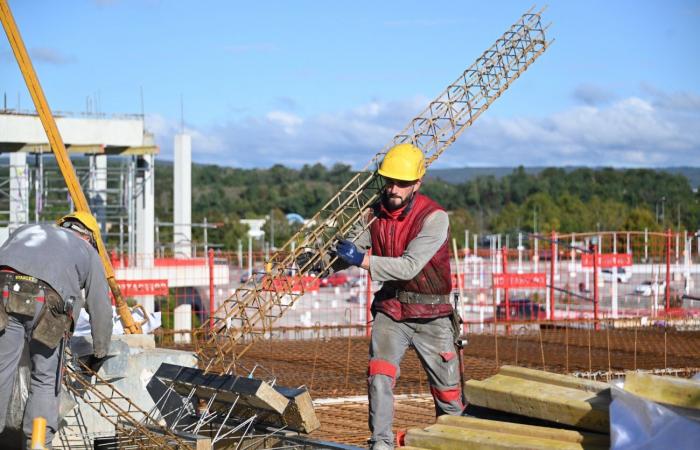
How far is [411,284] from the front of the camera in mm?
5734

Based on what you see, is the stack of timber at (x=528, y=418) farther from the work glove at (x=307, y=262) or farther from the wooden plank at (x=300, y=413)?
the work glove at (x=307, y=262)

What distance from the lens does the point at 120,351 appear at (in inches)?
267

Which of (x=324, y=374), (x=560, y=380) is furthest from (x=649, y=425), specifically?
(x=324, y=374)

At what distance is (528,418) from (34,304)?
2759 mm

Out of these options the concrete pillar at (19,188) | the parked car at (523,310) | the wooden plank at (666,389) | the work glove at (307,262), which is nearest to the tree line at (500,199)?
the concrete pillar at (19,188)

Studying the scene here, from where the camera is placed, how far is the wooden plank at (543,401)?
443cm

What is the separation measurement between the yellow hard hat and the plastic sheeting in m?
1.98

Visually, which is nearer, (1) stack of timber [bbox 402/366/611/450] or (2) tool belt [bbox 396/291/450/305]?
(1) stack of timber [bbox 402/366/611/450]

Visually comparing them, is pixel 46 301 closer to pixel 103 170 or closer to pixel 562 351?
pixel 562 351

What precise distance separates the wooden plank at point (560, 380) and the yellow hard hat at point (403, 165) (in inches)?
49.2

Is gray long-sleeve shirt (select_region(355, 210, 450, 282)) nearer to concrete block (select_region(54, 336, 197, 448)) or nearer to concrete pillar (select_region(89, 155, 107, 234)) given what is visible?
concrete block (select_region(54, 336, 197, 448))

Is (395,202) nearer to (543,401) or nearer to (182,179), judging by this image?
(543,401)

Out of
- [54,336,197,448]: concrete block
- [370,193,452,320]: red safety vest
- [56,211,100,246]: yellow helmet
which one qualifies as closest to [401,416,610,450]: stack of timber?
[370,193,452,320]: red safety vest

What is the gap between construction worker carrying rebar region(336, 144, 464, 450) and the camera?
5.55m
